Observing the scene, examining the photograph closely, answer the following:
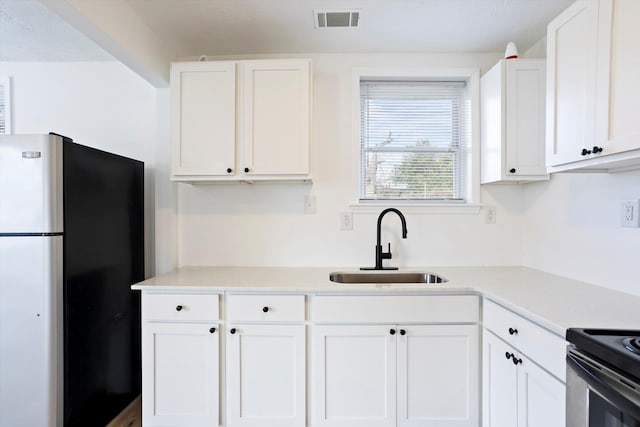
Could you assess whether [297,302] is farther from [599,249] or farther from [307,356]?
[599,249]

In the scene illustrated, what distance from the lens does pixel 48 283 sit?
1479 mm

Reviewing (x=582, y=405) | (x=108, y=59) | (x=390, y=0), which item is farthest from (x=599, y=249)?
(x=108, y=59)

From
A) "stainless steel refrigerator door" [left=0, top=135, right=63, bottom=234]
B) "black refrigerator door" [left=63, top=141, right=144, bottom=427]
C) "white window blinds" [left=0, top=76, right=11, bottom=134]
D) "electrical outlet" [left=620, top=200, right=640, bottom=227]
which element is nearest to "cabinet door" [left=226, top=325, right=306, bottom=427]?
"black refrigerator door" [left=63, top=141, right=144, bottom=427]

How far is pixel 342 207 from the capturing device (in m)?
2.23

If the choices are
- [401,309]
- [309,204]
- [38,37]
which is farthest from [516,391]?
[38,37]

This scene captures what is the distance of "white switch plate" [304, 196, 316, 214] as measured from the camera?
87.7 inches

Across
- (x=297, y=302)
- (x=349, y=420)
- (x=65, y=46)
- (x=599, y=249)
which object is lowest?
(x=349, y=420)

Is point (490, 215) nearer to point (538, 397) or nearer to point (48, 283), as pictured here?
point (538, 397)

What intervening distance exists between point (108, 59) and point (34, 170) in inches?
49.0

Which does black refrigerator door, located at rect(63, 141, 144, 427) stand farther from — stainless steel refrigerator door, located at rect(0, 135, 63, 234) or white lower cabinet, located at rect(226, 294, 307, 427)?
white lower cabinet, located at rect(226, 294, 307, 427)

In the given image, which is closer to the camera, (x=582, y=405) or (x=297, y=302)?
(x=582, y=405)

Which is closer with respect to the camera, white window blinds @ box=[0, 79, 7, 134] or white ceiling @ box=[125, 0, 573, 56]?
white ceiling @ box=[125, 0, 573, 56]

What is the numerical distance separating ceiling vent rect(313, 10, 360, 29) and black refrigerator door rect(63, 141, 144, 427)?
1.48m

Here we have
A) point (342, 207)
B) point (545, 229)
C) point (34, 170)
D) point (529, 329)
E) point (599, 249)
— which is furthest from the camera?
point (342, 207)
